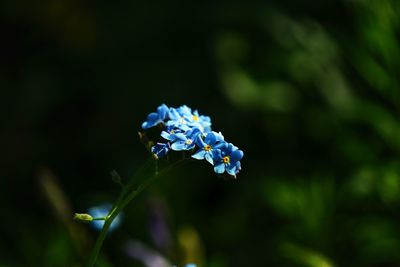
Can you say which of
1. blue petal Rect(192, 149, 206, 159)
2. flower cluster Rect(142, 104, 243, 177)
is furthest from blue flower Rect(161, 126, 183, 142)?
blue petal Rect(192, 149, 206, 159)

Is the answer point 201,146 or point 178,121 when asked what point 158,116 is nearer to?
point 178,121

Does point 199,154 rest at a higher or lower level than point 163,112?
lower

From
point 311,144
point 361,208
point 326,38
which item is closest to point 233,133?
point 311,144

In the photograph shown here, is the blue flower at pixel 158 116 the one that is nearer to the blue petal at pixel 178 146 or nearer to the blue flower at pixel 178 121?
the blue flower at pixel 178 121

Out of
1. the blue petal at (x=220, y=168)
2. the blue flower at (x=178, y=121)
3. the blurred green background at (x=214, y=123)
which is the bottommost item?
the blue petal at (x=220, y=168)

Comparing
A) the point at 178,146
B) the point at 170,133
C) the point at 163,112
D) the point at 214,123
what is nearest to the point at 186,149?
the point at 178,146

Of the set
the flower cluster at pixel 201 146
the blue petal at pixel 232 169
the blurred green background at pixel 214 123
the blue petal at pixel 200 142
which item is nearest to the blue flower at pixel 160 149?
the flower cluster at pixel 201 146
